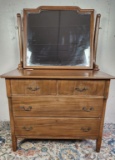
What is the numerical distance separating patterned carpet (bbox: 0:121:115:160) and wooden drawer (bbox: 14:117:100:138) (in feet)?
0.67

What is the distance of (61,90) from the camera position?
1208 mm

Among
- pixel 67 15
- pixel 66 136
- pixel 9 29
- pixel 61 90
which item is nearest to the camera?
pixel 61 90

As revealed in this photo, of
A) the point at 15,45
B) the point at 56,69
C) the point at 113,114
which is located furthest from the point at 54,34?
the point at 113,114

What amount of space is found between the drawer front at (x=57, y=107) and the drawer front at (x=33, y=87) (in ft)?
0.21

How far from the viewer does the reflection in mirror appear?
58.3 inches

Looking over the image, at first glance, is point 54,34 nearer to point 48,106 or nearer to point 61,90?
point 61,90

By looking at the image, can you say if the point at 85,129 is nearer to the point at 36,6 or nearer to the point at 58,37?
the point at 58,37

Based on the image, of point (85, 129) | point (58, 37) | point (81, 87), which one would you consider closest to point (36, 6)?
point (58, 37)

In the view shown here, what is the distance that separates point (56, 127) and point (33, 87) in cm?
50

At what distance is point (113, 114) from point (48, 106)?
1.17m

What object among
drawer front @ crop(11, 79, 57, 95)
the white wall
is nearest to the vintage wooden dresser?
drawer front @ crop(11, 79, 57, 95)

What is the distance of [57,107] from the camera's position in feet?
4.15

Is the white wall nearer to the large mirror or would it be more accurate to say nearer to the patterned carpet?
the large mirror

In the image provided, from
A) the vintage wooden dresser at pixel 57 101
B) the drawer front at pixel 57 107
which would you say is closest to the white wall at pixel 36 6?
the vintage wooden dresser at pixel 57 101
